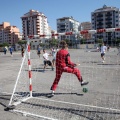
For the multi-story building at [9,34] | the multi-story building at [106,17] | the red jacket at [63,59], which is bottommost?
the red jacket at [63,59]

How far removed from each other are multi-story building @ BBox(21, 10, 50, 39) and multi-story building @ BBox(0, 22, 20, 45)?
10989 mm

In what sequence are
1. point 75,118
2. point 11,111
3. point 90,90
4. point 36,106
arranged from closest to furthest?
point 75,118 < point 11,111 < point 36,106 < point 90,90

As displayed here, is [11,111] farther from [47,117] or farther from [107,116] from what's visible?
[107,116]

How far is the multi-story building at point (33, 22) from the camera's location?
121875mm

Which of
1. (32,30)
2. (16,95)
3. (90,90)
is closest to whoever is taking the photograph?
(16,95)

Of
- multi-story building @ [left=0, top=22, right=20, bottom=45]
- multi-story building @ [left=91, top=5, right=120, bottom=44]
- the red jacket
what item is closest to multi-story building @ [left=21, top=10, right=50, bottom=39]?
multi-story building @ [left=0, top=22, right=20, bottom=45]

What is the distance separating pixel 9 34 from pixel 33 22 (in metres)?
22.0

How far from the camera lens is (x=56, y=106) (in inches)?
249

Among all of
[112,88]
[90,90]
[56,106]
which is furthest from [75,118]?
[112,88]

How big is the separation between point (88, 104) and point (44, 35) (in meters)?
2.89

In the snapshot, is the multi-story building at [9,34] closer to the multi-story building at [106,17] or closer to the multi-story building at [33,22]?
the multi-story building at [33,22]

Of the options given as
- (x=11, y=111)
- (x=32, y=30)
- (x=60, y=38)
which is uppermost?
(x=32, y=30)

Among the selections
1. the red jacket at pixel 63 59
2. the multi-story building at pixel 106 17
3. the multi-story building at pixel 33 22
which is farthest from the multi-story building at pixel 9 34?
the red jacket at pixel 63 59

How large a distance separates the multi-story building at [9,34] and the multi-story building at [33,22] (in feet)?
36.1
